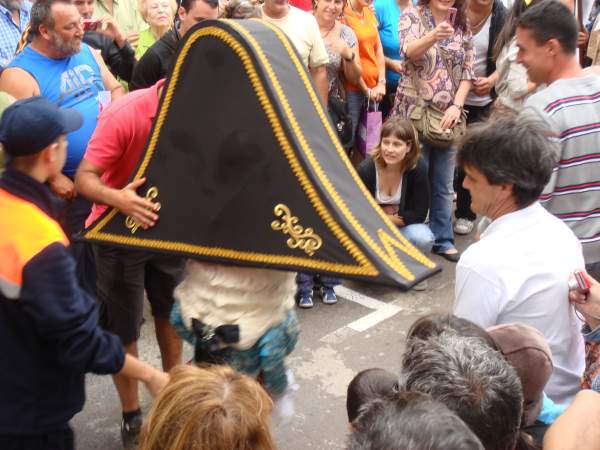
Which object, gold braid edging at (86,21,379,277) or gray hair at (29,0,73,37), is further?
gray hair at (29,0,73,37)

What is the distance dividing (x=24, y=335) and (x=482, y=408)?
1.27 m

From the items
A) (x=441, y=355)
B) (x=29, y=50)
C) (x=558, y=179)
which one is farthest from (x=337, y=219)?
(x=29, y=50)

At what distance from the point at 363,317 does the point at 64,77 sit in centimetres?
225

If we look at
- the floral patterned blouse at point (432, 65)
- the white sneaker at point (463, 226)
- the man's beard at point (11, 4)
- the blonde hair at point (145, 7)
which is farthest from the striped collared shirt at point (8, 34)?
the white sneaker at point (463, 226)

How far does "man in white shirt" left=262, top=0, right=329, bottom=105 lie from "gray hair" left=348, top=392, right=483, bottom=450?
3.64 metres

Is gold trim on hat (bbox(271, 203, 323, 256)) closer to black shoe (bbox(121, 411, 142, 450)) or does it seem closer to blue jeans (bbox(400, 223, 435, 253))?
black shoe (bbox(121, 411, 142, 450))

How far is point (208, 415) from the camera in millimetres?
1475

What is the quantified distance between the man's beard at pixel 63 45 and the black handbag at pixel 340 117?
2.13 metres

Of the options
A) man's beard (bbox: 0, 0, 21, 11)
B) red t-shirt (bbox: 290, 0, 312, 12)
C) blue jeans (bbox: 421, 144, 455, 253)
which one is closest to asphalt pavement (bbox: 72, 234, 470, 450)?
blue jeans (bbox: 421, 144, 455, 253)

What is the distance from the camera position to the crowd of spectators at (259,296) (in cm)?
150

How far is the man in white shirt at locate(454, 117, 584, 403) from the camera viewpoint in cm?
206

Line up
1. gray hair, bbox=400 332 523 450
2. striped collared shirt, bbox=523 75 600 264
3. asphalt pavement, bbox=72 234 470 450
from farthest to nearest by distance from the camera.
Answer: asphalt pavement, bbox=72 234 470 450, striped collared shirt, bbox=523 75 600 264, gray hair, bbox=400 332 523 450

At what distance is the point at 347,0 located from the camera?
5.57 meters

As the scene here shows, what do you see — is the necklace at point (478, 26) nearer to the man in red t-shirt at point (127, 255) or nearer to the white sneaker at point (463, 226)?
the white sneaker at point (463, 226)
